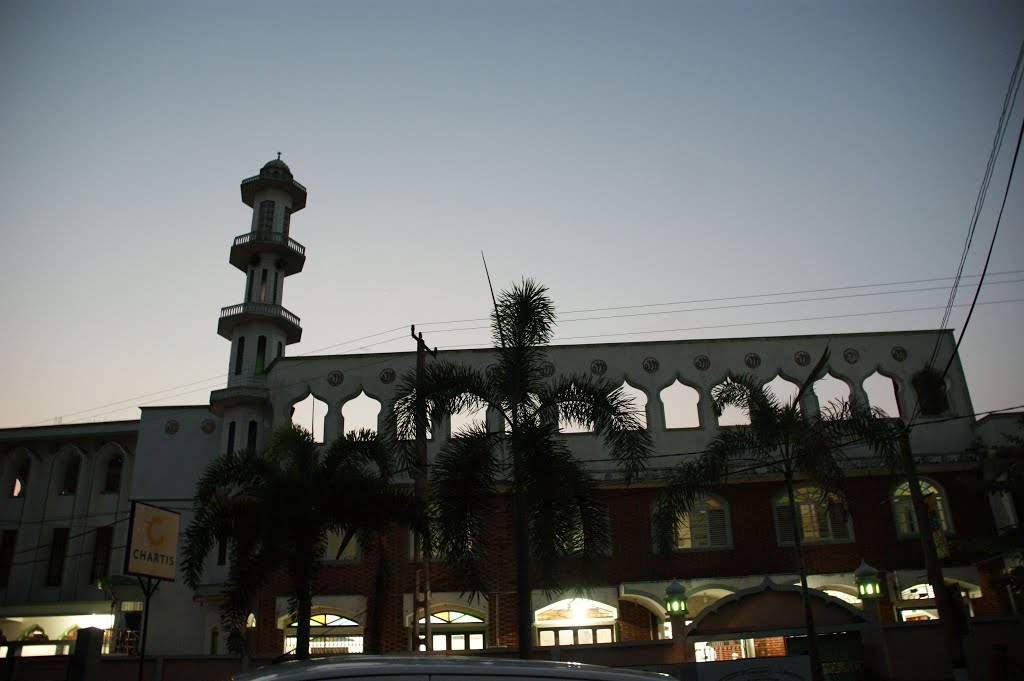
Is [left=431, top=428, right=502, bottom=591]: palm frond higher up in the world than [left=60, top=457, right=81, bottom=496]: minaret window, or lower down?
lower down

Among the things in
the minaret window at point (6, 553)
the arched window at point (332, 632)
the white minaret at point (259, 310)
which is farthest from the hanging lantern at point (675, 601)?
the minaret window at point (6, 553)

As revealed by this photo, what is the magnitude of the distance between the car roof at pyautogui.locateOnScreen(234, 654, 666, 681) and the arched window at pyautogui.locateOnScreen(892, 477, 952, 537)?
27.6 metres

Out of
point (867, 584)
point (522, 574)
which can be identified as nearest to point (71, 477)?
point (522, 574)

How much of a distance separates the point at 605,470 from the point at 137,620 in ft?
63.3

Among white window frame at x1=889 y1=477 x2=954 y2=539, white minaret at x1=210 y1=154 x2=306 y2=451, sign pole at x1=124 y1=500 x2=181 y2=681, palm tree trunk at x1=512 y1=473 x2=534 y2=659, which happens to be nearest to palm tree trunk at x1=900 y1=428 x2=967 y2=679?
palm tree trunk at x1=512 y1=473 x2=534 y2=659

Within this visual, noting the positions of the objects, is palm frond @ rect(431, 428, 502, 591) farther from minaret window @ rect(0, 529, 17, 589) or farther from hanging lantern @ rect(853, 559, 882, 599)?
minaret window @ rect(0, 529, 17, 589)

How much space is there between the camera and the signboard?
18.2 metres

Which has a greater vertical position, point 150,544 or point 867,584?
point 150,544

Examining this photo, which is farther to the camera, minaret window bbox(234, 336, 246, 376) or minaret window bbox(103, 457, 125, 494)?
minaret window bbox(103, 457, 125, 494)

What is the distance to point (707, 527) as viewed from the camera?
28516mm

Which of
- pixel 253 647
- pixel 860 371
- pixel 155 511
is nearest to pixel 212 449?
pixel 253 647

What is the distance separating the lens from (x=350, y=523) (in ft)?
64.6

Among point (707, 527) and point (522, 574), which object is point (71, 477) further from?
point (522, 574)

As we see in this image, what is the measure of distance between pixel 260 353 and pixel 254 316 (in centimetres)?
156
